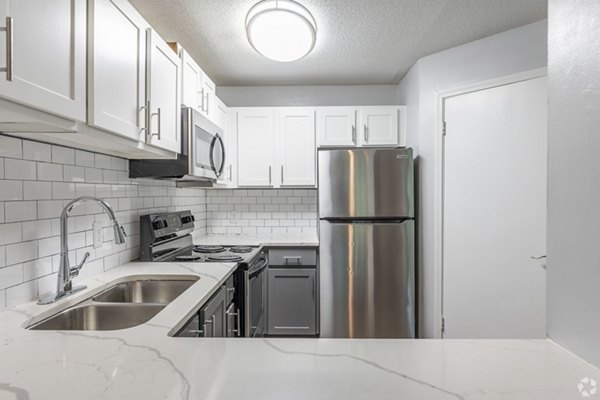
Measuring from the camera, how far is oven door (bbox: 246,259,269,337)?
233 cm

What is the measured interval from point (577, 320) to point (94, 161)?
77.6 inches

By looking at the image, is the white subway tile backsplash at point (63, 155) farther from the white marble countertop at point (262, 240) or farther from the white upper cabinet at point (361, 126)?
the white upper cabinet at point (361, 126)

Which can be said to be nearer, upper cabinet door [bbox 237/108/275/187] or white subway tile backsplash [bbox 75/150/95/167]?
white subway tile backsplash [bbox 75/150/95/167]

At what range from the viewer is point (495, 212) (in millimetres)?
2396

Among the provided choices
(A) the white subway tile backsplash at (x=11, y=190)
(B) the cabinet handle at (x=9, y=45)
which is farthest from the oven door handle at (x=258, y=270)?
(B) the cabinet handle at (x=9, y=45)

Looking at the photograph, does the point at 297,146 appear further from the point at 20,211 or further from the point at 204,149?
the point at 20,211

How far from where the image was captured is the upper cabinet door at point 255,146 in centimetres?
327

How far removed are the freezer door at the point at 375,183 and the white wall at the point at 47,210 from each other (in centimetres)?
153

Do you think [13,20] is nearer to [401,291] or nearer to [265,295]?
[265,295]

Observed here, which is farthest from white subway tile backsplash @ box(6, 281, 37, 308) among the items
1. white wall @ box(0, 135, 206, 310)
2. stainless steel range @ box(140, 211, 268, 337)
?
stainless steel range @ box(140, 211, 268, 337)

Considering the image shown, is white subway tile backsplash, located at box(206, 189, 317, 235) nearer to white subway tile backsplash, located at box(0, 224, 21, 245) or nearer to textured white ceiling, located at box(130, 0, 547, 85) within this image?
textured white ceiling, located at box(130, 0, 547, 85)

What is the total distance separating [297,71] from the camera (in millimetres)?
3090

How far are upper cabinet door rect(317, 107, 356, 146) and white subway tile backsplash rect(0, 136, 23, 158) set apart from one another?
7.52 ft

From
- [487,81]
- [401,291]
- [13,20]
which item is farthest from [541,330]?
[13,20]
